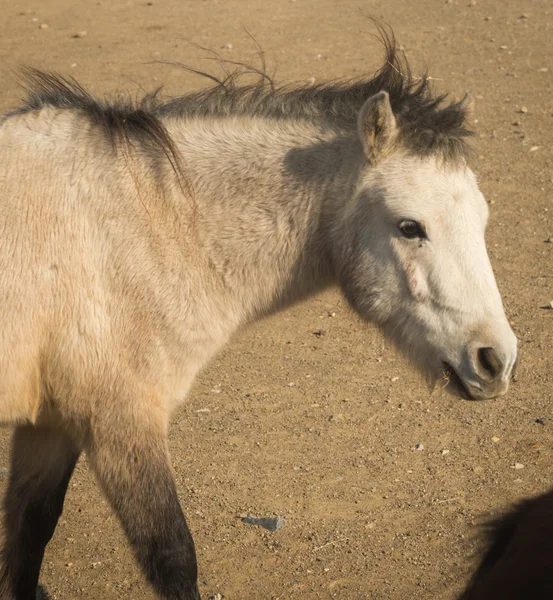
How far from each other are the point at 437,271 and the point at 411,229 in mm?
172

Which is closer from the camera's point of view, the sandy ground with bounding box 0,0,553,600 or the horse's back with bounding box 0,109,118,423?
the horse's back with bounding box 0,109,118,423

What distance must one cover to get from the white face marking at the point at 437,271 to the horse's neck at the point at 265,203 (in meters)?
0.19

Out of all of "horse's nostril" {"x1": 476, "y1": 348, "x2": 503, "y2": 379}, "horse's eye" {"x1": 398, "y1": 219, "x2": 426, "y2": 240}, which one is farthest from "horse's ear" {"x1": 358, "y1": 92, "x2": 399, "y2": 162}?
"horse's nostril" {"x1": 476, "y1": 348, "x2": 503, "y2": 379}

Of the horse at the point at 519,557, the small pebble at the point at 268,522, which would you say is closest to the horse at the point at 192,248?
the horse at the point at 519,557

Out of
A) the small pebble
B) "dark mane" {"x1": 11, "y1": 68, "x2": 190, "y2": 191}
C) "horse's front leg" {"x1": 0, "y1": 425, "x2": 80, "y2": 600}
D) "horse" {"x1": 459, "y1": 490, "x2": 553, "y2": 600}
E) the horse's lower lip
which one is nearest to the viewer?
"horse" {"x1": 459, "y1": 490, "x2": 553, "y2": 600}

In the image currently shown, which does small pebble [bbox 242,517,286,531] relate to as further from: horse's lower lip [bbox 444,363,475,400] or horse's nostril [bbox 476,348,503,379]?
horse's nostril [bbox 476,348,503,379]

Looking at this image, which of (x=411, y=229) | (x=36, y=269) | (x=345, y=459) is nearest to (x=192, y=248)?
(x=36, y=269)

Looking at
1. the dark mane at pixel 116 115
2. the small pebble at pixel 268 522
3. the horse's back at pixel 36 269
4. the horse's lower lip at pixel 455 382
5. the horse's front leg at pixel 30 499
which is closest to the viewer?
the horse's back at pixel 36 269

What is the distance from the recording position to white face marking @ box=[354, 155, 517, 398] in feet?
9.18

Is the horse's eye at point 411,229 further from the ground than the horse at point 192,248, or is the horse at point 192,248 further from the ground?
the horse's eye at point 411,229

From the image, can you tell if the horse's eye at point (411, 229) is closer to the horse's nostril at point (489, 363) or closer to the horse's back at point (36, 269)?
the horse's nostril at point (489, 363)

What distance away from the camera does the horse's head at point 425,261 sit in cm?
280

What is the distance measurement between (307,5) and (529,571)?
467 inches

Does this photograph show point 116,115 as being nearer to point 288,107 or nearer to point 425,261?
point 288,107
